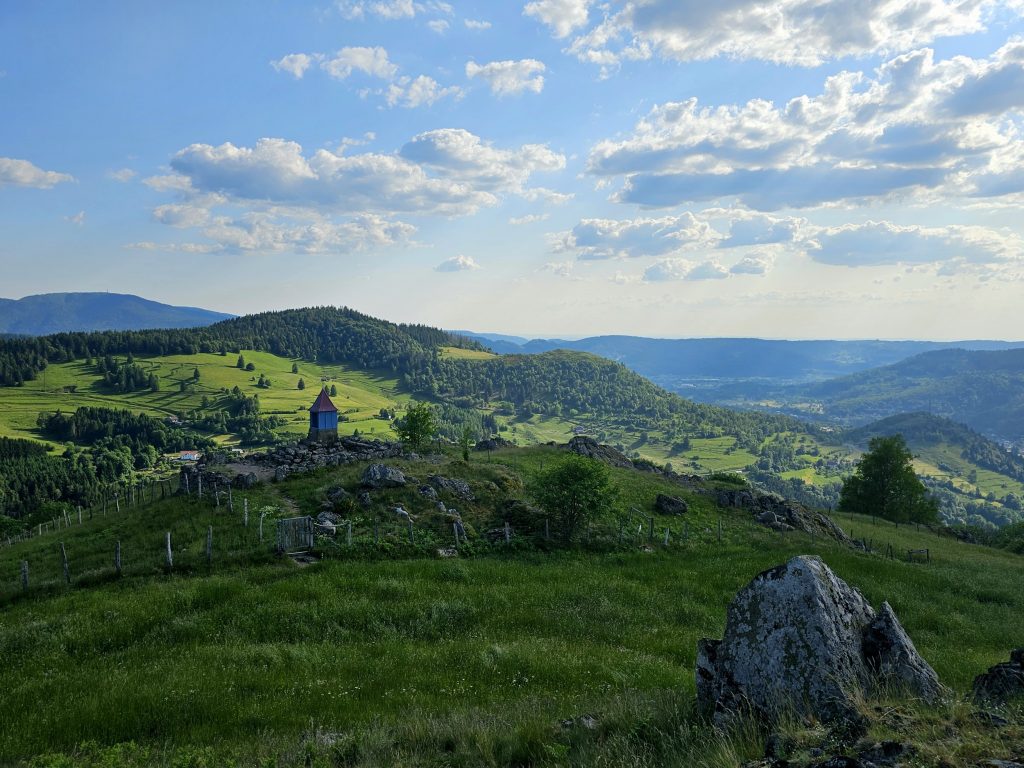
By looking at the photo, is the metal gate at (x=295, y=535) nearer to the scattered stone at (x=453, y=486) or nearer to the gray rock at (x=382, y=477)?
the gray rock at (x=382, y=477)

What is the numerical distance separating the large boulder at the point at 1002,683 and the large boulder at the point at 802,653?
2.07 ft

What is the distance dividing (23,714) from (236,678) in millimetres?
4175

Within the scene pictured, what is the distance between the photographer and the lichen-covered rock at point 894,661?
9311 mm

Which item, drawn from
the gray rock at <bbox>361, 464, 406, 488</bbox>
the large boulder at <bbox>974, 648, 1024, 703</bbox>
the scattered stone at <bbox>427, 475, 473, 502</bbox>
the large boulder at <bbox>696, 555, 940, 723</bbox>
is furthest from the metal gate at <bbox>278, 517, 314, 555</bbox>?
the large boulder at <bbox>974, 648, 1024, 703</bbox>

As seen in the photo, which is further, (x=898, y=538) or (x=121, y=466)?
(x=121, y=466)

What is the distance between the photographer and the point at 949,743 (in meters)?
6.50

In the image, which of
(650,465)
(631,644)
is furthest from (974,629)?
(650,465)

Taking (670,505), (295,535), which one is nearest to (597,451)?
(670,505)

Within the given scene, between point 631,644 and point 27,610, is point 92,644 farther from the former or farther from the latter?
point 631,644

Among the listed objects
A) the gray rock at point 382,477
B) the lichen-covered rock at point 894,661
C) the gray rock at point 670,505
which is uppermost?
the lichen-covered rock at point 894,661

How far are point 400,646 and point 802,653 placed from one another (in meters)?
12.0

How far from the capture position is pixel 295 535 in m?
30.4

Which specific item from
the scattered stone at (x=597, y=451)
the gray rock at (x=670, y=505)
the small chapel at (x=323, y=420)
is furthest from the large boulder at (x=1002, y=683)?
the small chapel at (x=323, y=420)

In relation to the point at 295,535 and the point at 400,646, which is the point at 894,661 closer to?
the point at 400,646
